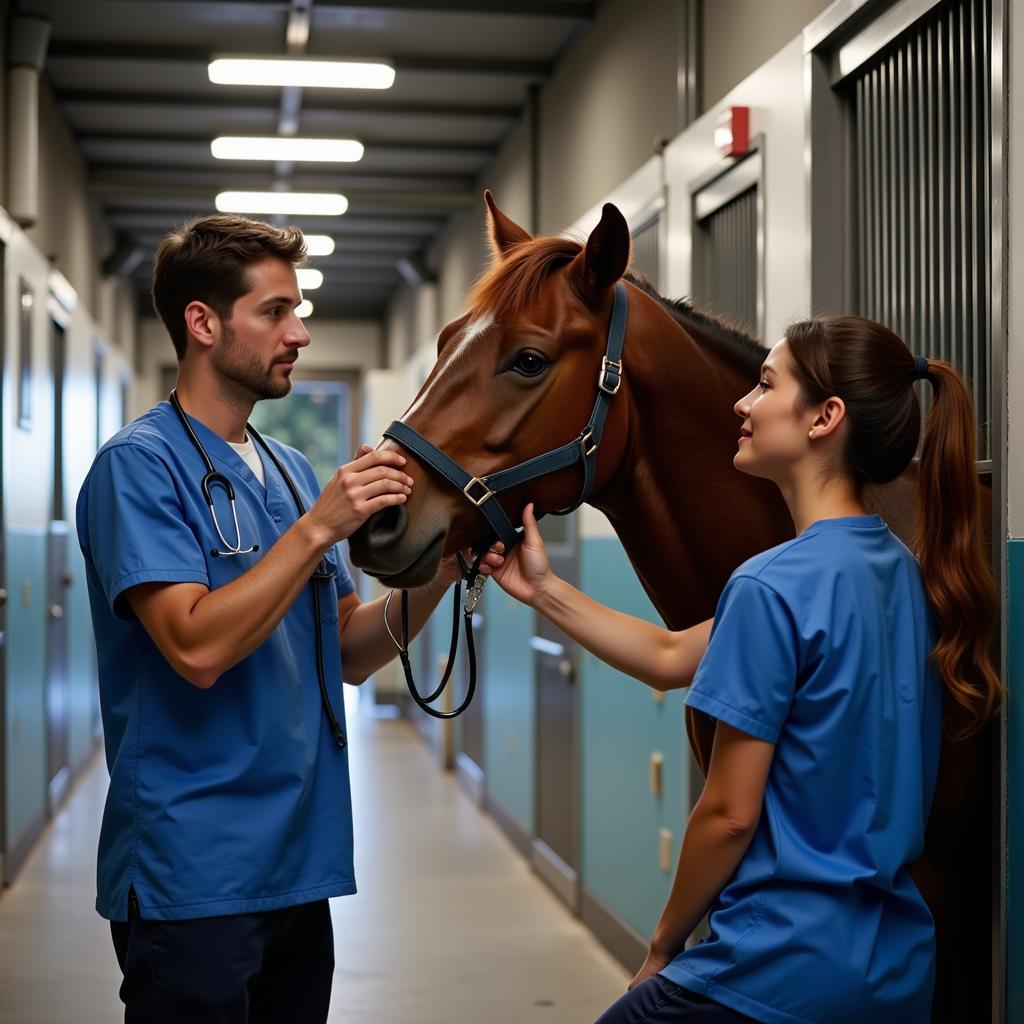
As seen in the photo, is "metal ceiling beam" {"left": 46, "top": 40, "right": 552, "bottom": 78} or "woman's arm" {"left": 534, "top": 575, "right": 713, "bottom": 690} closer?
"woman's arm" {"left": 534, "top": 575, "right": 713, "bottom": 690}

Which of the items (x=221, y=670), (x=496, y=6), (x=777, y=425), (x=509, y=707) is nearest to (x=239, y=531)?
(x=221, y=670)

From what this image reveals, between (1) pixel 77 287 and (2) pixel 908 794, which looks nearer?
(2) pixel 908 794

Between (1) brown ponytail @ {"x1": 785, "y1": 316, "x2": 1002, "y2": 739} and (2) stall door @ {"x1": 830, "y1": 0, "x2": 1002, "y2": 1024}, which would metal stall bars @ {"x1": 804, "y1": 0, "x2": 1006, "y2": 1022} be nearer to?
(2) stall door @ {"x1": 830, "y1": 0, "x2": 1002, "y2": 1024}

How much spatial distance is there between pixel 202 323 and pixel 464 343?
360 millimetres

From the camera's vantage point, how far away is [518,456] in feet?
5.55

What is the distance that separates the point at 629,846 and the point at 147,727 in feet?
7.95

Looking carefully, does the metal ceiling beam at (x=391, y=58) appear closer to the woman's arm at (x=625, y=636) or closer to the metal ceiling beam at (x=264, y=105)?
the metal ceiling beam at (x=264, y=105)

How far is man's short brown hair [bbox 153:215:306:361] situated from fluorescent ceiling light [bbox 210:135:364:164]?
3.95 m

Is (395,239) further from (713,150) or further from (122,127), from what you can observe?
(713,150)

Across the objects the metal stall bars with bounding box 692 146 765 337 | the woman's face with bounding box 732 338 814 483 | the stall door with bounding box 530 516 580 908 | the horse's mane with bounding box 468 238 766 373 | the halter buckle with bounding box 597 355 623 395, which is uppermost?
the metal stall bars with bounding box 692 146 765 337

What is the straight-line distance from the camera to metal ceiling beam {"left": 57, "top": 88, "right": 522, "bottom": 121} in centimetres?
559

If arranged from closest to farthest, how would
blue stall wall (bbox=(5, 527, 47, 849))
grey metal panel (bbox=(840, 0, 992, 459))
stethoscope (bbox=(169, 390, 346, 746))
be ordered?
stethoscope (bbox=(169, 390, 346, 746)) < grey metal panel (bbox=(840, 0, 992, 459)) < blue stall wall (bbox=(5, 527, 47, 849))

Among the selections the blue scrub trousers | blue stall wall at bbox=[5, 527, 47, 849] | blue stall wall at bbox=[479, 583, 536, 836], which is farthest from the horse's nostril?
blue stall wall at bbox=[479, 583, 536, 836]

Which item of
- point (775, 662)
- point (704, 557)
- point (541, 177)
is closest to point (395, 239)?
point (541, 177)
